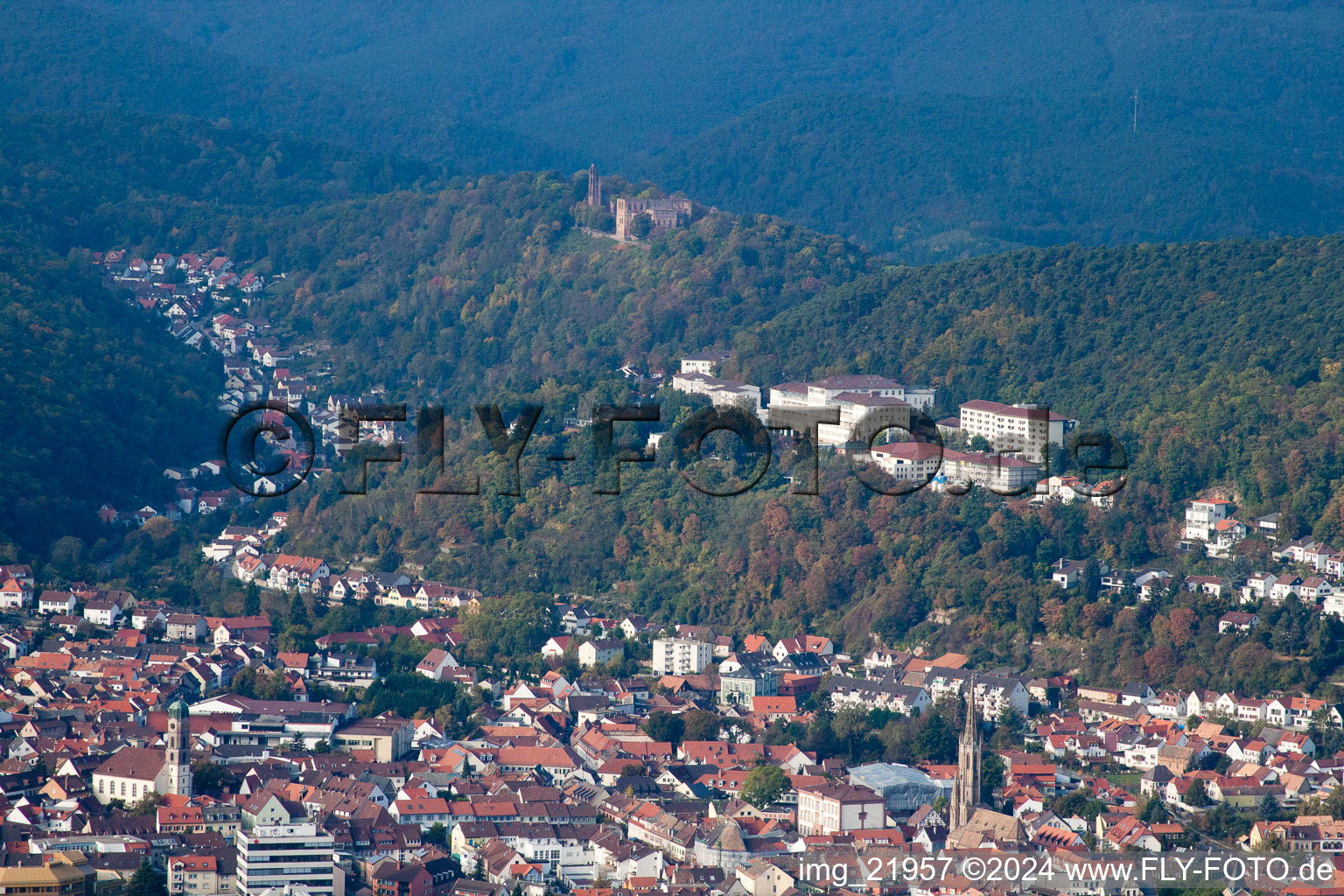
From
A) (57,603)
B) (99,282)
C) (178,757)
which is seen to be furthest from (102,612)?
(99,282)

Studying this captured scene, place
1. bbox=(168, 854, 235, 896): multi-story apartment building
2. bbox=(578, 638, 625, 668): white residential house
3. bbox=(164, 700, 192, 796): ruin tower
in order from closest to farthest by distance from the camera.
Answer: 1. bbox=(168, 854, 235, 896): multi-story apartment building
2. bbox=(164, 700, 192, 796): ruin tower
3. bbox=(578, 638, 625, 668): white residential house

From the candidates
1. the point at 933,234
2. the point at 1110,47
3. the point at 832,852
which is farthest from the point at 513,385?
the point at 1110,47

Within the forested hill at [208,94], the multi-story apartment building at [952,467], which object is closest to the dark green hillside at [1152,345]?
the multi-story apartment building at [952,467]

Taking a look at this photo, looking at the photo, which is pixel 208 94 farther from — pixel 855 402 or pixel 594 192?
pixel 855 402

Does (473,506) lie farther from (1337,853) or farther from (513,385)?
(1337,853)

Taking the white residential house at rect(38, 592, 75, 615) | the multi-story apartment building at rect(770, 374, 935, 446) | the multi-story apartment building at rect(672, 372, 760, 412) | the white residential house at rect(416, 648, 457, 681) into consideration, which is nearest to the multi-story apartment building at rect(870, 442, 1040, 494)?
the multi-story apartment building at rect(770, 374, 935, 446)

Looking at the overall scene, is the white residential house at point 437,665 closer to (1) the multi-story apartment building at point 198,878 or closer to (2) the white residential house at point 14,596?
(2) the white residential house at point 14,596

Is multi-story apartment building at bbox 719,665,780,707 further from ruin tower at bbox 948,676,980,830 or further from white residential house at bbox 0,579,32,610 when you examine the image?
white residential house at bbox 0,579,32,610
